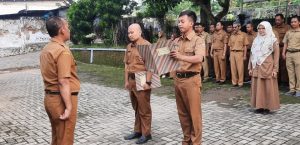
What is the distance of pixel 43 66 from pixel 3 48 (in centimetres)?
2038

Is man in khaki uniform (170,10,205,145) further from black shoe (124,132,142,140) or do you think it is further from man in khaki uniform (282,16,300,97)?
man in khaki uniform (282,16,300,97)

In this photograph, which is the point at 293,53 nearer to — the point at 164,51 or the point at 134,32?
the point at 134,32

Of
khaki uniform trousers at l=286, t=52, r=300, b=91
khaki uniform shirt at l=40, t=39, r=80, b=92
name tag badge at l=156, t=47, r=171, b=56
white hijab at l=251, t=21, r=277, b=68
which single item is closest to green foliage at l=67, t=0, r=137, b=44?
khaki uniform trousers at l=286, t=52, r=300, b=91

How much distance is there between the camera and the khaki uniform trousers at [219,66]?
10.6m

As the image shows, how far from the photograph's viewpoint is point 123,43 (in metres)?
17.5

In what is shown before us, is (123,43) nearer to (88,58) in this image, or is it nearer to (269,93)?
(88,58)

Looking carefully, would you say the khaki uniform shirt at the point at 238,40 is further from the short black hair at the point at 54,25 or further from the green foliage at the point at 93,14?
the green foliage at the point at 93,14

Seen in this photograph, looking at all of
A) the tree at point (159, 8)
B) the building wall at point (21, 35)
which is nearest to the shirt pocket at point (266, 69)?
the tree at point (159, 8)

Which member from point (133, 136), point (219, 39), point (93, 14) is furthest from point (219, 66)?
point (93, 14)

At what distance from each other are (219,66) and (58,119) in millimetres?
7672

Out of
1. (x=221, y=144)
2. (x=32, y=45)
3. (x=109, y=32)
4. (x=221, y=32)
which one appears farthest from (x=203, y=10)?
(x=32, y=45)

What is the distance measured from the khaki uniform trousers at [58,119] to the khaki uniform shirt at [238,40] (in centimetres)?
678

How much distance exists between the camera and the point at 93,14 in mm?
18750

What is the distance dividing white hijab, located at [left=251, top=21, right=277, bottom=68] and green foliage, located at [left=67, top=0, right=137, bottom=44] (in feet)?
37.6
